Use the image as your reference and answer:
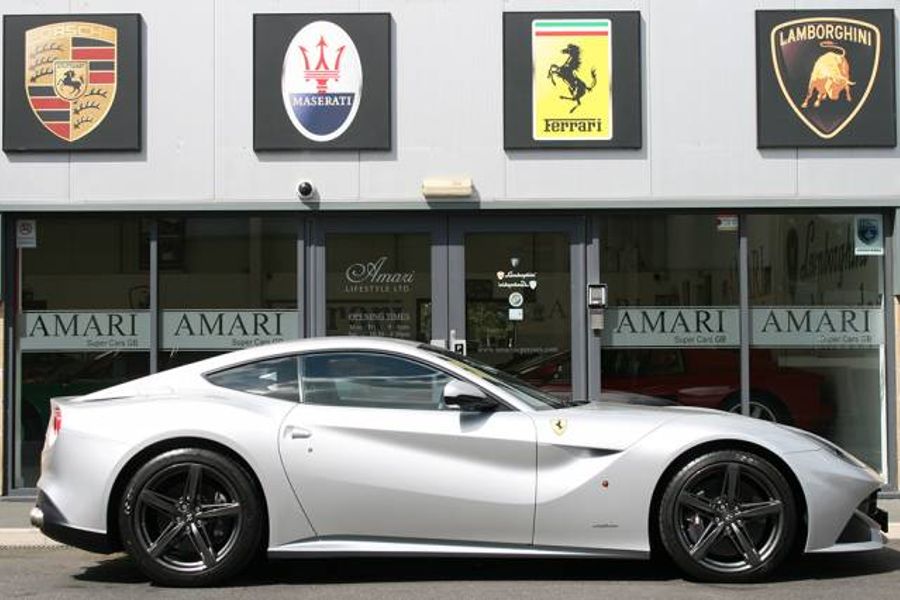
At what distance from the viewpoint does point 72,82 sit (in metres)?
8.84

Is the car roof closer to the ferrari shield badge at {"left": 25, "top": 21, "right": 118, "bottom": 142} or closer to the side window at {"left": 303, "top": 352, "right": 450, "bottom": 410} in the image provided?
the side window at {"left": 303, "top": 352, "right": 450, "bottom": 410}

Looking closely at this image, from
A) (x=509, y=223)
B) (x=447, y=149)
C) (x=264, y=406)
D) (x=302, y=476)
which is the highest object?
(x=447, y=149)

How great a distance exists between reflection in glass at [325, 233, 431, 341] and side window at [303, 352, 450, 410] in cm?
308

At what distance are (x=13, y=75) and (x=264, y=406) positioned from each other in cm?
496

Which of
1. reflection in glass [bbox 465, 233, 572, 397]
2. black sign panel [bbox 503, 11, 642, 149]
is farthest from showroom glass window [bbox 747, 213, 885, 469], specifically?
reflection in glass [bbox 465, 233, 572, 397]

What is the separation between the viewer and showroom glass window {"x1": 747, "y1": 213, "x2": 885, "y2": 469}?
348 inches

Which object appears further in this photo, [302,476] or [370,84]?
[370,84]

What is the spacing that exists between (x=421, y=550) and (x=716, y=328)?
14.3 ft

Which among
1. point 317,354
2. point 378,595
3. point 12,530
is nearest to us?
point 378,595

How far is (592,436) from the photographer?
5.50m

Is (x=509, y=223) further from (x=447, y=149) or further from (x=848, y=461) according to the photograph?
(x=848, y=461)

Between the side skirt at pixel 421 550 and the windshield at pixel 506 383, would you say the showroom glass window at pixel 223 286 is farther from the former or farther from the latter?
the side skirt at pixel 421 550

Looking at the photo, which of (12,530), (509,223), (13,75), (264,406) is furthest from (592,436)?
(13,75)

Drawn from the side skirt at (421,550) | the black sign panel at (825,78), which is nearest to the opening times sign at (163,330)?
the side skirt at (421,550)
